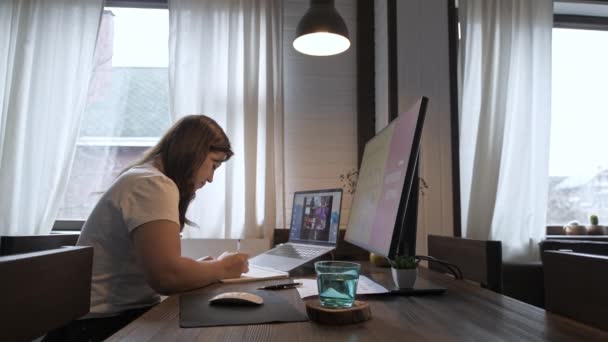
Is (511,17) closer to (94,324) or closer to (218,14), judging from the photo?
(218,14)

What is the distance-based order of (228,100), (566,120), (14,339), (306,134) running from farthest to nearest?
1. (566,120)
2. (306,134)
3. (228,100)
4. (14,339)

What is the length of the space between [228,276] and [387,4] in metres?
2.00

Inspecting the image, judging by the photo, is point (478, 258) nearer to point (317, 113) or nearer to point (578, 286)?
point (578, 286)

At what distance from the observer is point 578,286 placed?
0.69 metres

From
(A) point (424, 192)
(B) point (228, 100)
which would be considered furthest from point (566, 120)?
(B) point (228, 100)

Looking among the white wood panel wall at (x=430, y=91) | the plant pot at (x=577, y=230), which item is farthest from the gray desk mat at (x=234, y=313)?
the plant pot at (x=577, y=230)

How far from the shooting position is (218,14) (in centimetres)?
265

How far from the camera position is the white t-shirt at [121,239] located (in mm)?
1048

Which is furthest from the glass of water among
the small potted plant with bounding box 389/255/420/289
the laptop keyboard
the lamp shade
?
the lamp shade

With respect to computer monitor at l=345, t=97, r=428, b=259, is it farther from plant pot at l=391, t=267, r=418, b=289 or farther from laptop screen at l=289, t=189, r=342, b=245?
laptop screen at l=289, t=189, r=342, b=245

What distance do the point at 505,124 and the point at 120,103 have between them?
2.46 meters

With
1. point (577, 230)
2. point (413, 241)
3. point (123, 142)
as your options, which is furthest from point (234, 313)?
point (577, 230)

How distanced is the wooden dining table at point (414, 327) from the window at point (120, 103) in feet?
6.91

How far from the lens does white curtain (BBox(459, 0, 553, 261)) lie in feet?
8.47
